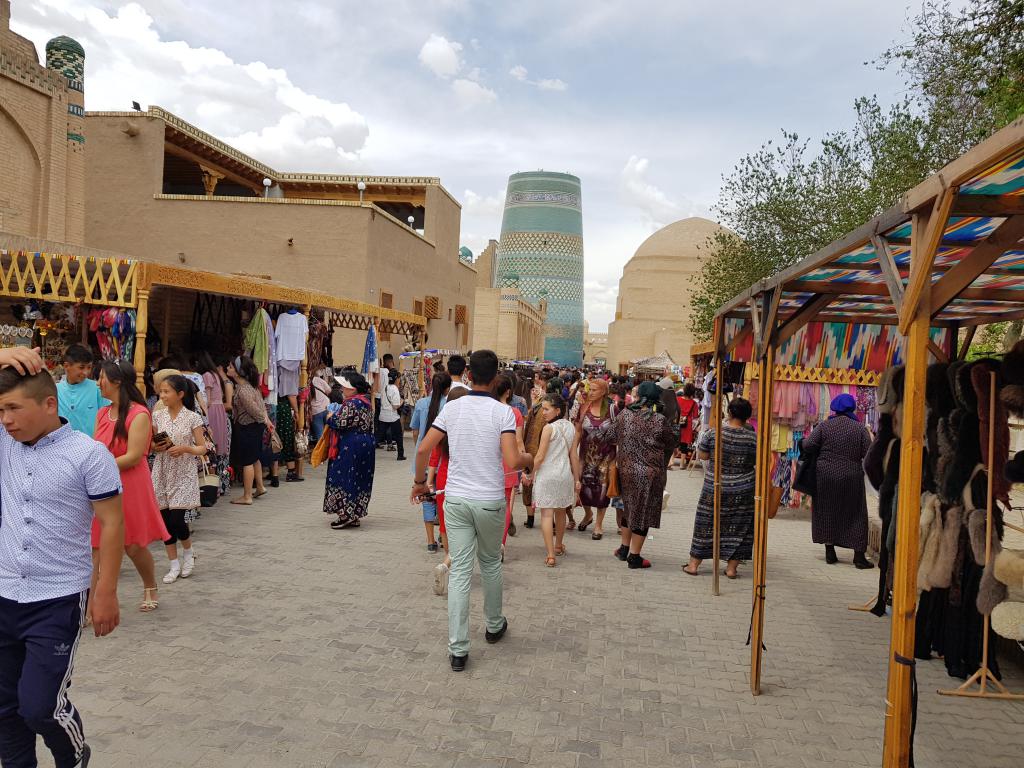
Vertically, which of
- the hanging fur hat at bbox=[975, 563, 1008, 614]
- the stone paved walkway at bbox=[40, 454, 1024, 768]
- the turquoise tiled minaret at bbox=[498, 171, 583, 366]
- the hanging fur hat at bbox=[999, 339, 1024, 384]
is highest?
the turquoise tiled minaret at bbox=[498, 171, 583, 366]

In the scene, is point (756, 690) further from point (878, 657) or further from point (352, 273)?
point (352, 273)

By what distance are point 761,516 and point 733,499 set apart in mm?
1956

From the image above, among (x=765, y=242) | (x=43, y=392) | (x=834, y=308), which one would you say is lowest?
(x=43, y=392)

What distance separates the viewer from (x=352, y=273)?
18.8m

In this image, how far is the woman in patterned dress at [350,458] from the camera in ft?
25.5

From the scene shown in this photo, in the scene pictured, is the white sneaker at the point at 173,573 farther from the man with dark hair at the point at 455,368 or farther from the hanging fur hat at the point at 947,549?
the hanging fur hat at the point at 947,549

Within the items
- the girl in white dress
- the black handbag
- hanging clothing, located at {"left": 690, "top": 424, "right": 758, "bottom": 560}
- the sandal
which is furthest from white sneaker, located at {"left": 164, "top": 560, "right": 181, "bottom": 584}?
the black handbag

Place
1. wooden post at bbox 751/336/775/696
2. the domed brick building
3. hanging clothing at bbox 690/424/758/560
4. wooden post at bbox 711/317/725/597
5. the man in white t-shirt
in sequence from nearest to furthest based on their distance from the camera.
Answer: wooden post at bbox 751/336/775/696
the man in white t-shirt
wooden post at bbox 711/317/725/597
hanging clothing at bbox 690/424/758/560
the domed brick building

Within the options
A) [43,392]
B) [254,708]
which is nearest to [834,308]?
[254,708]

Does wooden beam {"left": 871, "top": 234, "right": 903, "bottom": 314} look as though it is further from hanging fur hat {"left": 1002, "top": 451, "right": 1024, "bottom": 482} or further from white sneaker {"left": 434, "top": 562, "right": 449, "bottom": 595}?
white sneaker {"left": 434, "top": 562, "right": 449, "bottom": 595}

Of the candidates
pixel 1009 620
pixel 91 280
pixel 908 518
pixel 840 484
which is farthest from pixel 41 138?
pixel 1009 620

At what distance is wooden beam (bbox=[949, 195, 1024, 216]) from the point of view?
2684 mm

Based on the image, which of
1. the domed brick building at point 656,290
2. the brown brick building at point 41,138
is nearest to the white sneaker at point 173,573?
the brown brick building at point 41,138

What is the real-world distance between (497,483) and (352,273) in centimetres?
1523
